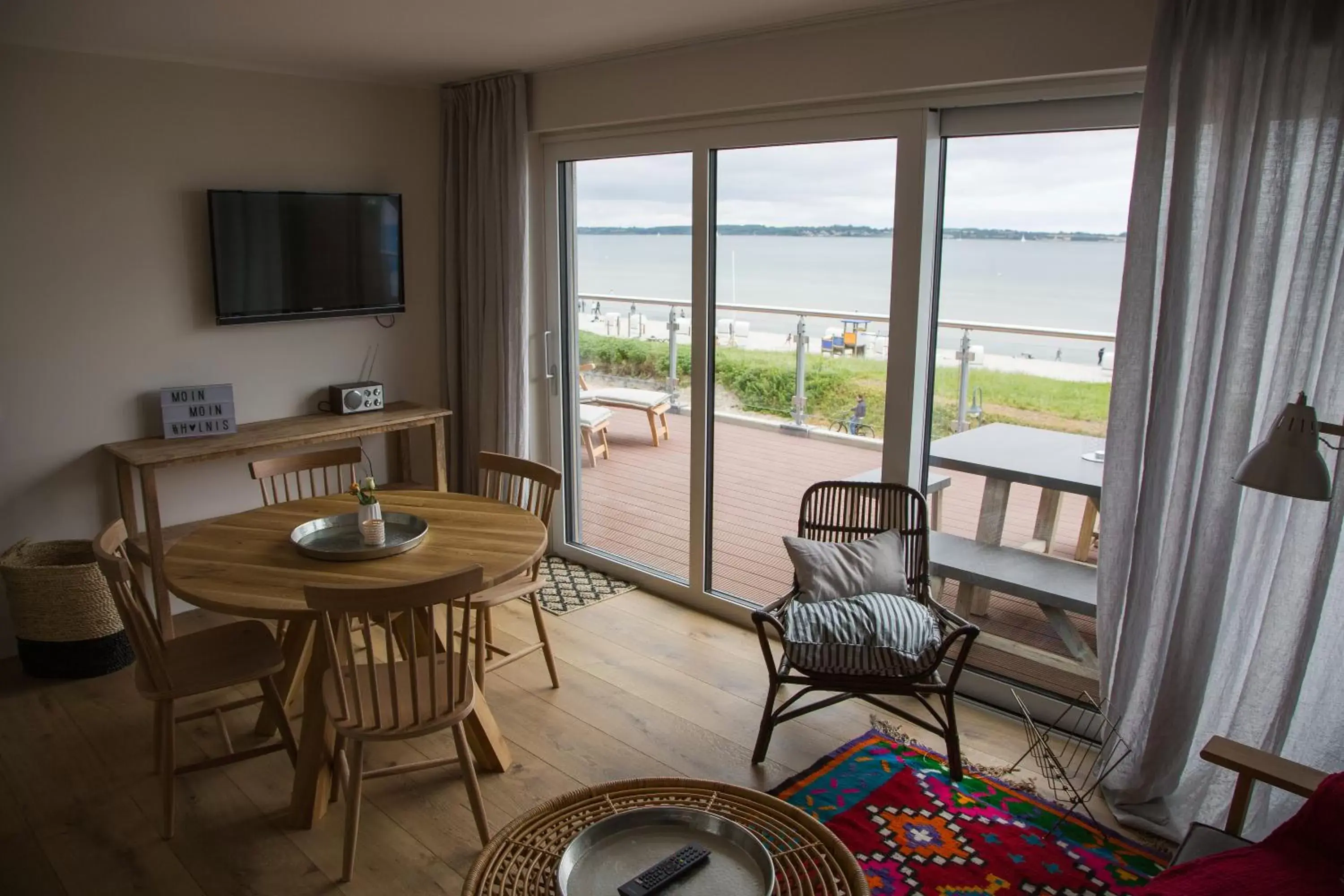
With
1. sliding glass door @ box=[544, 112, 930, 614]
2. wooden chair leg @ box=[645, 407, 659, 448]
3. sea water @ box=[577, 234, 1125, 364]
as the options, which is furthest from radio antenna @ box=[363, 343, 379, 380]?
wooden chair leg @ box=[645, 407, 659, 448]

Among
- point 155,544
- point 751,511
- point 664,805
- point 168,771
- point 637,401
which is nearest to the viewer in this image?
point 664,805

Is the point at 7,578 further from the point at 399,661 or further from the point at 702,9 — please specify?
the point at 702,9

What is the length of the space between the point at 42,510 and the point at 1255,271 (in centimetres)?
443

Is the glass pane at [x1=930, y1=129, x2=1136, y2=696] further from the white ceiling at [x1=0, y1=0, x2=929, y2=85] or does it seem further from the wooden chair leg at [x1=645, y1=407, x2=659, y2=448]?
the wooden chair leg at [x1=645, y1=407, x2=659, y2=448]

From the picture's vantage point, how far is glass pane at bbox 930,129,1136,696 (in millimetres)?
3105

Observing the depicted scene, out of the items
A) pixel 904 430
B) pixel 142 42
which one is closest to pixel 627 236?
pixel 904 430

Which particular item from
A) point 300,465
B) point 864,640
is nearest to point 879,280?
point 864,640

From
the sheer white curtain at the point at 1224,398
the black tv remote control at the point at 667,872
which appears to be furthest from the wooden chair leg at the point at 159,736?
the sheer white curtain at the point at 1224,398

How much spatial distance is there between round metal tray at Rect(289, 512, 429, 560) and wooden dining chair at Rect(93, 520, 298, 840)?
0.33 meters

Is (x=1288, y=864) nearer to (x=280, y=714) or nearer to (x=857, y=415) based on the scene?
(x=857, y=415)

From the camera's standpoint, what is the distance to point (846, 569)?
3242 mm

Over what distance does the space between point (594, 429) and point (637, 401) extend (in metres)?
0.39

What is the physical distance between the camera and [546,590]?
4.68m

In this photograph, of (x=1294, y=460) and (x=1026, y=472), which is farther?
(x=1026, y=472)
